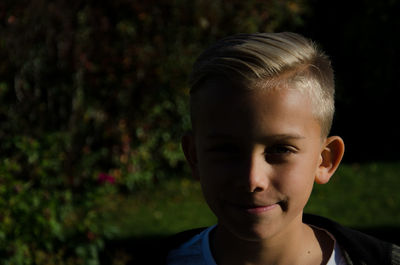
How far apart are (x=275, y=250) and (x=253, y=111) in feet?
1.65

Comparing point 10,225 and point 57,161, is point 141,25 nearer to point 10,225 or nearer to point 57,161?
point 57,161

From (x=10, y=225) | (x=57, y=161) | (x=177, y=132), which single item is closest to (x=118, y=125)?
(x=177, y=132)

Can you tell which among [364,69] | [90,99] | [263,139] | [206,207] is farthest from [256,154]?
[364,69]

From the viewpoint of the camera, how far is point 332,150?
69.6 inches

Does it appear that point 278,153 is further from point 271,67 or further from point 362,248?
point 362,248

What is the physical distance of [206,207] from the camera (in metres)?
7.43

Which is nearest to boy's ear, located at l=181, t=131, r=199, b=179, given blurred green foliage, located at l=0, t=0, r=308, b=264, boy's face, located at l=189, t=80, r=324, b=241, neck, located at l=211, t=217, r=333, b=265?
boy's face, located at l=189, t=80, r=324, b=241

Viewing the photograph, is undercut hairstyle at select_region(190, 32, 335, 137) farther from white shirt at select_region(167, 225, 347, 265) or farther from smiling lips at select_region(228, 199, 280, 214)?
white shirt at select_region(167, 225, 347, 265)

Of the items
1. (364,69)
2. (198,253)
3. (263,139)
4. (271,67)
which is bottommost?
(364,69)

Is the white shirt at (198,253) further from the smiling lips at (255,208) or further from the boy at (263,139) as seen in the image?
the smiling lips at (255,208)

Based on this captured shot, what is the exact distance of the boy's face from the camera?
152 cm

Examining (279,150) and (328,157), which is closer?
(279,150)

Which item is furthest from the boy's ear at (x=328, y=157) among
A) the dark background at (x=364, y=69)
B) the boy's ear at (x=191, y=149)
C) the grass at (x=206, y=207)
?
the dark background at (x=364, y=69)

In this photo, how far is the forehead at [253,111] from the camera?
1510 millimetres
